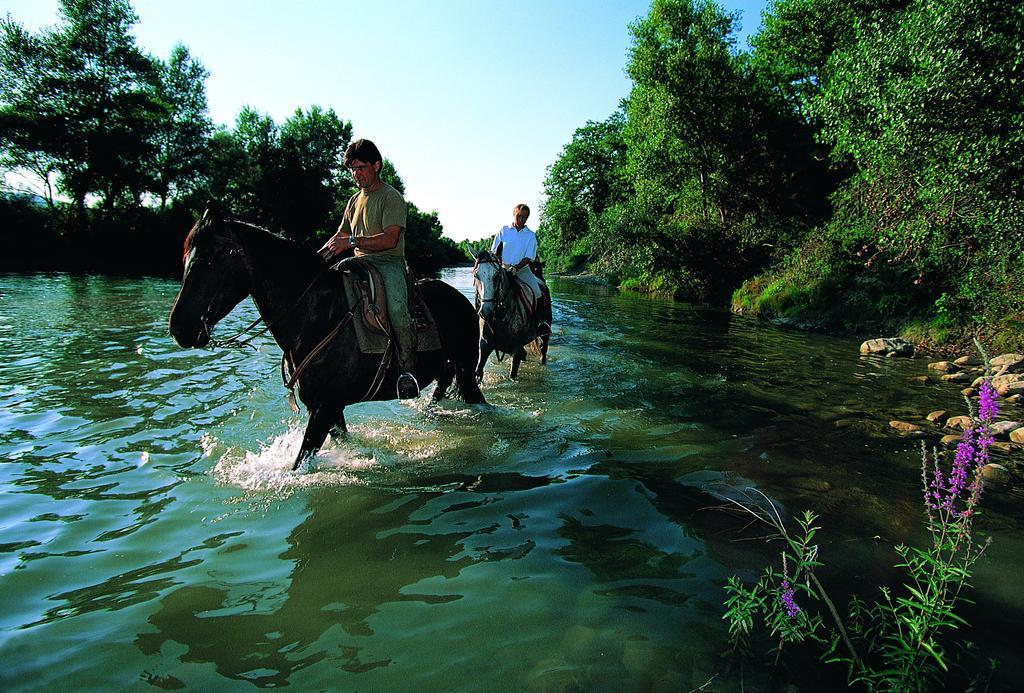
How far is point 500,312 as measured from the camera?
31.3 ft

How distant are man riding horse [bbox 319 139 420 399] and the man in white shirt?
4.50 m

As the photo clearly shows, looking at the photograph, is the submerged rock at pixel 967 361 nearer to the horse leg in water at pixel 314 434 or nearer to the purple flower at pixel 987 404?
the purple flower at pixel 987 404

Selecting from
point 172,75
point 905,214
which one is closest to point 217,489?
point 905,214

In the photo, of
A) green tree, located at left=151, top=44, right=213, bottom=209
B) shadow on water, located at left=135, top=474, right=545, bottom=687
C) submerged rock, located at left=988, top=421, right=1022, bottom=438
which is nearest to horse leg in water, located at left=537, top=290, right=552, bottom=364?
shadow on water, located at left=135, top=474, right=545, bottom=687

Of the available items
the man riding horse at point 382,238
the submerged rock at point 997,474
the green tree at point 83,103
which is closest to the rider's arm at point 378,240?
the man riding horse at point 382,238

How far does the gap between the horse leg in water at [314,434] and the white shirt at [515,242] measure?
5871 millimetres

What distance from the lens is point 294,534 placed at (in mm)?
4543

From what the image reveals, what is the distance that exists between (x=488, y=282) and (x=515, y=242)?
6.82ft

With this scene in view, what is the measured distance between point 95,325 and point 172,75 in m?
49.4

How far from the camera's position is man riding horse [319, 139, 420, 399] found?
5801 millimetres

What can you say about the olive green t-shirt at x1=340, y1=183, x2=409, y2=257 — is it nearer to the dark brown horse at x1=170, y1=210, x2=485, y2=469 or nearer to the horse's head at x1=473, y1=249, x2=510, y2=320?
the dark brown horse at x1=170, y1=210, x2=485, y2=469

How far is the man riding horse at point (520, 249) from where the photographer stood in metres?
10.6

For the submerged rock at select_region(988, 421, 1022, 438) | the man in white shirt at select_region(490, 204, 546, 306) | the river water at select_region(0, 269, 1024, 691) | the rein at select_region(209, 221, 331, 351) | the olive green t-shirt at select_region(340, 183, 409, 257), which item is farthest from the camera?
the man in white shirt at select_region(490, 204, 546, 306)

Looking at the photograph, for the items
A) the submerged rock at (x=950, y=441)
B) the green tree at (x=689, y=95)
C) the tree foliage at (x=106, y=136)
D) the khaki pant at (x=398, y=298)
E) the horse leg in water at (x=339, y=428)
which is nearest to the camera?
the khaki pant at (x=398, y=298)
